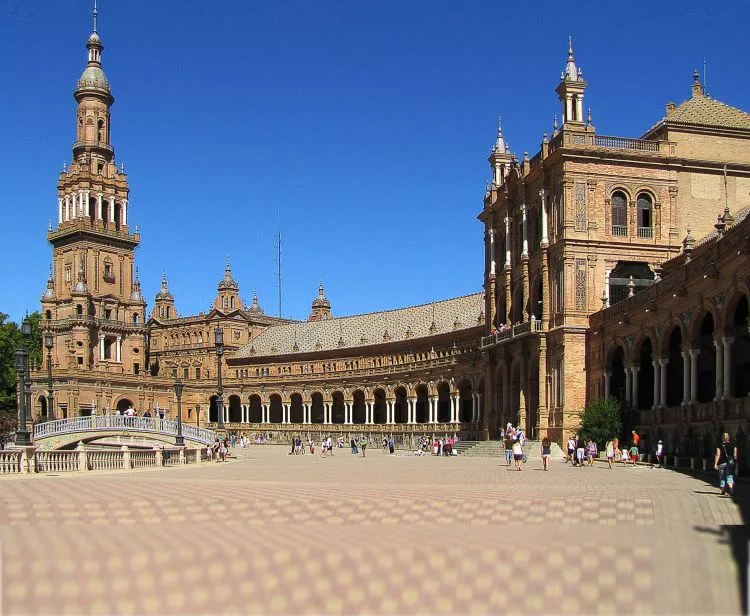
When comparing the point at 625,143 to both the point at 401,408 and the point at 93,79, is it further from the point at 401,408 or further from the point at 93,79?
the point at 93,79

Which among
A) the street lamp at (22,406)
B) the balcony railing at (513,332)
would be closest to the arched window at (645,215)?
the balcony railing at (513,332)

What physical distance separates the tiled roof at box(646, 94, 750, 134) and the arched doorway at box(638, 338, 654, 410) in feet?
47.5

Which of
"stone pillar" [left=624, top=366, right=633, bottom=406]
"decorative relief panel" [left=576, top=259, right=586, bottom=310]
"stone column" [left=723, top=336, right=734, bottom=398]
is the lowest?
"stone pillar" [left=624, top=366, right=633, bottom=406]

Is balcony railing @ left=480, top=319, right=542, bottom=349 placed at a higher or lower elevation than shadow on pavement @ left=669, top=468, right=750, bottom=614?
higher

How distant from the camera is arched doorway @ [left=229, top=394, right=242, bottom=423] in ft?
414

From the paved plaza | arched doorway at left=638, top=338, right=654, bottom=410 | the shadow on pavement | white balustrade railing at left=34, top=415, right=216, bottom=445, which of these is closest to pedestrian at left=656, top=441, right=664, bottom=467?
arched doorway at left=638, top=338, right=654, bottom=410

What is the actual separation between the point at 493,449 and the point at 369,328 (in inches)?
2355

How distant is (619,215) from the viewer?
55.5 meters

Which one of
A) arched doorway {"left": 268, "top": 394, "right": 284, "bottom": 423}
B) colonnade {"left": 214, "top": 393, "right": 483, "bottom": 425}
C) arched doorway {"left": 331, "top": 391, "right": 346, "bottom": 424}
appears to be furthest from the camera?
arched doorway {"left": 268, "top": 394, "right": 284, "bottom": 423}

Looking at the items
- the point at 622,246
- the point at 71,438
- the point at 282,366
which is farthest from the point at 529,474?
the point at 282,366

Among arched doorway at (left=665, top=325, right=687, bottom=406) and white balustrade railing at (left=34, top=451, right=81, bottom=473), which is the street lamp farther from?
arched doorway at (left=665, top=325, right=687, bottom=406)

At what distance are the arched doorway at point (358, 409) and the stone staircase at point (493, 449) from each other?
47292mm

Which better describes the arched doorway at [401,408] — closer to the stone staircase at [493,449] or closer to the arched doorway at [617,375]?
the stone staircase at [493,449]

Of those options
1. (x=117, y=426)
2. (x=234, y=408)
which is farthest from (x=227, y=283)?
(x=117, y=426)
